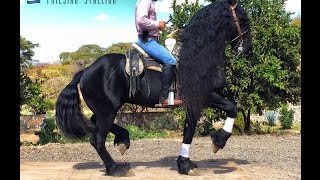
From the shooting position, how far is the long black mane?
6.02 meters

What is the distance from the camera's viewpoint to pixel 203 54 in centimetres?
607

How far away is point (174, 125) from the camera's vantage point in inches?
538

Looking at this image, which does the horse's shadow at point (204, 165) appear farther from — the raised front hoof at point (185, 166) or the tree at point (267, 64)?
the tree at point (267, 64)

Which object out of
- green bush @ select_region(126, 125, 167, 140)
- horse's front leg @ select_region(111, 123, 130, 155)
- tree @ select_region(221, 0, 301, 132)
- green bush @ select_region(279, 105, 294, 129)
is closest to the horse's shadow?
horse's front leg @ select_region(111, 123, 130, 155)

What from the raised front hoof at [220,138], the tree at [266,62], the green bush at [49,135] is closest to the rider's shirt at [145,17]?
the raised front hoof at [220,138]

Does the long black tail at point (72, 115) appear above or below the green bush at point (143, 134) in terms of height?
above

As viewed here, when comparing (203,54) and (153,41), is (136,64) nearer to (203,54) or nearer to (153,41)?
(153,41)

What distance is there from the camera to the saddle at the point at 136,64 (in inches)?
243

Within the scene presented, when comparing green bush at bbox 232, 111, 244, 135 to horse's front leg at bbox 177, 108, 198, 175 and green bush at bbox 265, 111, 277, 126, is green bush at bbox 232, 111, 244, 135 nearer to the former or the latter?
green bush at bbox 265, 111, 277, 126

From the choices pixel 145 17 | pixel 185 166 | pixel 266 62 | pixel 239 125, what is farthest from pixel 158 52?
pixel 239 125

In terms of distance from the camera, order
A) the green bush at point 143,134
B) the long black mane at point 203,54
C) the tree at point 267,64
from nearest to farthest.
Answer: the long black mane at point 203,54 → the tree at point 267,64 → the green bush at point 143,134

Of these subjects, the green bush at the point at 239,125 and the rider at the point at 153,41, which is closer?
the rider at the point at 153,41
